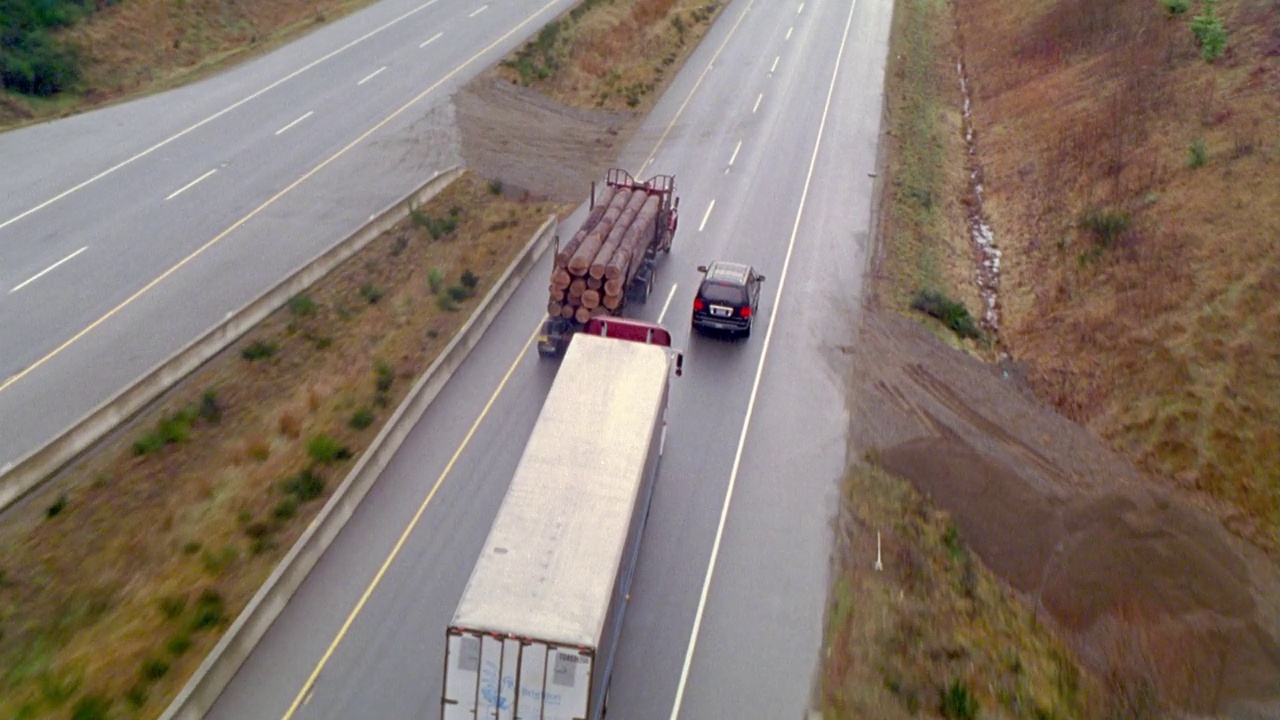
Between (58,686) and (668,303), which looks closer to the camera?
(58,686)

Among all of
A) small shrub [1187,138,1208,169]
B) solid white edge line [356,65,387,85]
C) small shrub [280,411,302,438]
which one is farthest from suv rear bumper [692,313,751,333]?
solid white edge line [356,65,387,85]

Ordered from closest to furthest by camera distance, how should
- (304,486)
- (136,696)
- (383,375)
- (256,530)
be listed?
(136,696)
(256,530)
(304,486)
(383,375)

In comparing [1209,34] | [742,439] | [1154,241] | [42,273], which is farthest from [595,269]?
[1209,34]

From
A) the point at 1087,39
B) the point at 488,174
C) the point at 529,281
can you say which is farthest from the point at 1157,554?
the point at 1087,39

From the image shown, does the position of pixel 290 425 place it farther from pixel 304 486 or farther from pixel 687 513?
pixel 687 513

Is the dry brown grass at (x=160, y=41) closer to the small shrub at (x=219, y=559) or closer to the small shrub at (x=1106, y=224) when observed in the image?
the small shrub at (x=219, y=559)

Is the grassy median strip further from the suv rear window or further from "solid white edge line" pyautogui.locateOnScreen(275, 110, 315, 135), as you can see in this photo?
"solid white edge line" pyautogui.locateOnScreen(275, 110, 315, 135)

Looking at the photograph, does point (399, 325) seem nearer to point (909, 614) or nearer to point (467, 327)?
point (467, 327)
